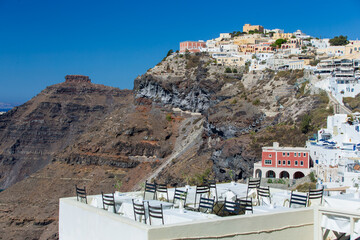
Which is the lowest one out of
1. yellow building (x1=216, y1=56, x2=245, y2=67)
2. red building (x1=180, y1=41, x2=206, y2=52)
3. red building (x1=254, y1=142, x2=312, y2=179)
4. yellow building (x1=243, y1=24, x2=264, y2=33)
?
red building (x1=254, y1=142, x2=312, y2=179)

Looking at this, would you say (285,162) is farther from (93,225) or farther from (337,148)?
(93,225)

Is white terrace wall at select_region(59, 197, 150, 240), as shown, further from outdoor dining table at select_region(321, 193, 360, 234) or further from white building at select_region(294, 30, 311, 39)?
white building at select_region(294, 30, 311, 39)

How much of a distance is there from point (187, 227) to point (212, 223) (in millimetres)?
783

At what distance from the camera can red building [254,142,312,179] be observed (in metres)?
62.6

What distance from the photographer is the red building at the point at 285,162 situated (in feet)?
205

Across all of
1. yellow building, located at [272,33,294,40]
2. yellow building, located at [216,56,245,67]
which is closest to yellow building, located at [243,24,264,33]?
yellow building, located at [272,33,294,40]

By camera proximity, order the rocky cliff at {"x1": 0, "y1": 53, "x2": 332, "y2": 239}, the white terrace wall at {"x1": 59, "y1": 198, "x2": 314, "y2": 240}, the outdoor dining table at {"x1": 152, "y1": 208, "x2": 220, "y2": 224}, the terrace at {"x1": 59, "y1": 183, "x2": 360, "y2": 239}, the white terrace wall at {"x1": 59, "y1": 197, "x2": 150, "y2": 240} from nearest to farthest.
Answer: the white terrace wall at {"x1": 59, "y1": 198, "x2": 314, "y2": 240} → the white terrace wall at {"x1": 59, "y1": 197, "x2": 150, "y2": 240} → the terrace at {"x1": 59, "y1": 183, "x2": 360, "y2": 239} → the outdoor dining table at {"x1": 152, "y1": 208, "x2": 220, "y2": 224} → the rocky cliff at {"x1": 0, "y1": 53, "x2": 332, "y2": 239}

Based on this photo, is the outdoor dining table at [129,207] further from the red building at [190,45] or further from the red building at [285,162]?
the red building at [190,45]

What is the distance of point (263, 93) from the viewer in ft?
317

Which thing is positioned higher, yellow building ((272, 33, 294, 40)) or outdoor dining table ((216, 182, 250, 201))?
yellow building ((272, 33, 294, 40))

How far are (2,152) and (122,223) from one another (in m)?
→ 191

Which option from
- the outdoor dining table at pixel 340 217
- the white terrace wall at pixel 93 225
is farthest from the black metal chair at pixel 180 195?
the outdoor dining table at pixel 340 217

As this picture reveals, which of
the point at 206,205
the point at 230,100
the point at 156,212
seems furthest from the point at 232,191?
the point at 230,100

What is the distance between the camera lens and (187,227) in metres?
14.5
